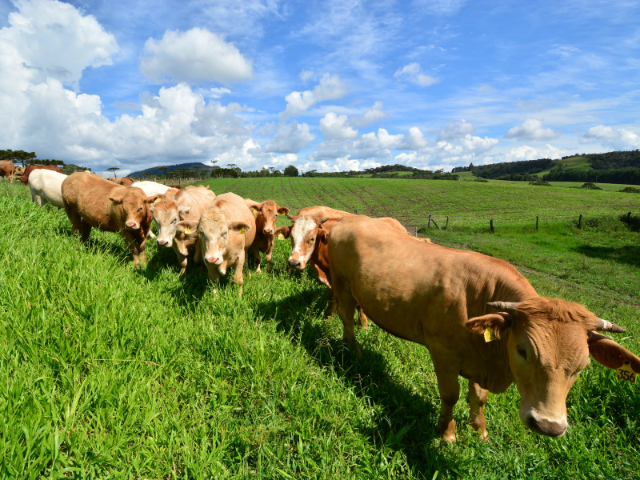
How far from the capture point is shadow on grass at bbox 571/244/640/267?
69.5 feet

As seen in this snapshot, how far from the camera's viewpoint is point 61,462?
7.45 feet

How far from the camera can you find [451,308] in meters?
3.48

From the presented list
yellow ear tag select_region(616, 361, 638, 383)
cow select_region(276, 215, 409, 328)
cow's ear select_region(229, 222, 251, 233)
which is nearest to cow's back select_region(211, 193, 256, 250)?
cow's ear select_region(229, 222, 251, 233)

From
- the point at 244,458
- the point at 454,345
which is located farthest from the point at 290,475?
the point at 454,345


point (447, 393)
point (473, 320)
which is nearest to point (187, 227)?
point (447, 393)

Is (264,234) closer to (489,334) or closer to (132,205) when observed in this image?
(132,205)

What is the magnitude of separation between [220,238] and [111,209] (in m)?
3.85

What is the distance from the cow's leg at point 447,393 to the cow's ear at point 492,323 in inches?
34.5

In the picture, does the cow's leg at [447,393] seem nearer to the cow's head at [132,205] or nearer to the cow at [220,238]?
the cow at [220,238]

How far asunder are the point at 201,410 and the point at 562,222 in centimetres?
3732

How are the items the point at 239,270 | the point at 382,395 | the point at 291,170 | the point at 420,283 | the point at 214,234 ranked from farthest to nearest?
the point at 291,170 → the point at 239,270 → the point at 214,234 → the point at 382,395 → the point at 420,283

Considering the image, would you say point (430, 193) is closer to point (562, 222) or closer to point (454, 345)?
point (562, 222)

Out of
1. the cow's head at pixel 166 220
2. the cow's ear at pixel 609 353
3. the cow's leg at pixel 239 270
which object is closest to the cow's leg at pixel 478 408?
the cow's ear at pixel 609 353

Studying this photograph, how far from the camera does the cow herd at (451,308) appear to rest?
99.0 inches
